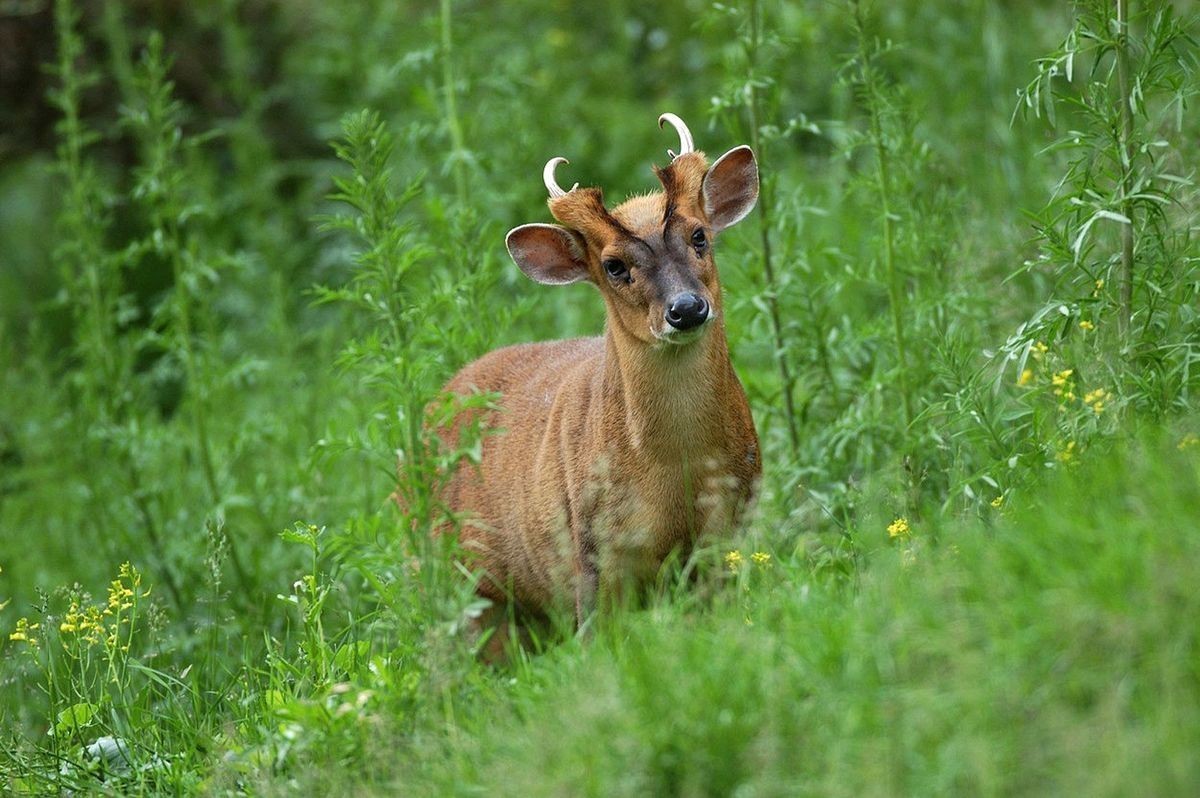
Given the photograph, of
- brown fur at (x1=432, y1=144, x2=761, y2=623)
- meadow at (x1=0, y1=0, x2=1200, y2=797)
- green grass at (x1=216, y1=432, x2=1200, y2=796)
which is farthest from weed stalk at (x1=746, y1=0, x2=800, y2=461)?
green grass at (x1=216, y1=432, x2=1200, y2=796)

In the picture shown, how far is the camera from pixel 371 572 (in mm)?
4711

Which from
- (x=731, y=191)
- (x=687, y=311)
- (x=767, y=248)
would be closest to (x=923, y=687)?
(x=687, y=311)

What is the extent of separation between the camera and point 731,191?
226 inches

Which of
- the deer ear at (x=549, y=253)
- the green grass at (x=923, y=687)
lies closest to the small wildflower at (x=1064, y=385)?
the green grass at (x=923, y=687)

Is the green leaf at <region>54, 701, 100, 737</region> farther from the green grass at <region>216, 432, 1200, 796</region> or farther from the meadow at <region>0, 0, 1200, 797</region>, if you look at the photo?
the green grass at <region>216, 432, 1200, 796</region>

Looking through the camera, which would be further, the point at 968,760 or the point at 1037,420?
the point at 1037,420

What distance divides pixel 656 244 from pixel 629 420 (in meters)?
0.60

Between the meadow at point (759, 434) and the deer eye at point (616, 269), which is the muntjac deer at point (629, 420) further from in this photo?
the meadow at point (759, 434)

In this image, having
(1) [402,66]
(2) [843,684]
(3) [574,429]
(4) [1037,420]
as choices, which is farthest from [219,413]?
(2) [843,684]

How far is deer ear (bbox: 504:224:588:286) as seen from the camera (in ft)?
18.6

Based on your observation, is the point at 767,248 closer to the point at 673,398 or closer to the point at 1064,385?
the point at 673,398

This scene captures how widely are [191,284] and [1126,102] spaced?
Answer: 13.1 ft

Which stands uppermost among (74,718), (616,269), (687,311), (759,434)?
(616,269)

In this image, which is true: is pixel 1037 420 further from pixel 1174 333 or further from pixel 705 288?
pixel 705 288
